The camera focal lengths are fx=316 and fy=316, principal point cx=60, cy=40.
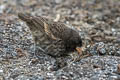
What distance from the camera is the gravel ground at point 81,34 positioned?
16.1ft

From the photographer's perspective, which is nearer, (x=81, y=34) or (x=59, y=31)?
(x=59, y=31)

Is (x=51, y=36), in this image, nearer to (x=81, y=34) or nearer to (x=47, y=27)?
(x=47, y=27)

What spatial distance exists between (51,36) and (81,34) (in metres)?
1.95

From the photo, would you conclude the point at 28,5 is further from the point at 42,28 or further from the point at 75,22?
the point at 42,28

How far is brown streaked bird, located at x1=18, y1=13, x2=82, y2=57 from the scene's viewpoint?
5391 mm

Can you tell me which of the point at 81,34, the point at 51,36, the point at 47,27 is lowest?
the point at 81,34

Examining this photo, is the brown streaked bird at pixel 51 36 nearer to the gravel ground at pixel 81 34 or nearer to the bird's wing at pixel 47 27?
the bird's wing at pixel 47 27

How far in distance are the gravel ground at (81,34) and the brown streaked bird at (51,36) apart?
16 centimetres

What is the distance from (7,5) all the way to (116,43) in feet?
12.1

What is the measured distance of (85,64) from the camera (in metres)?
5.13

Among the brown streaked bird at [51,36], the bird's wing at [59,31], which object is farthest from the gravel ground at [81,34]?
the bird's wing at [59,31]

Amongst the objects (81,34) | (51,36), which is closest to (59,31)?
(51,36)

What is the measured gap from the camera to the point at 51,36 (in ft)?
17.8

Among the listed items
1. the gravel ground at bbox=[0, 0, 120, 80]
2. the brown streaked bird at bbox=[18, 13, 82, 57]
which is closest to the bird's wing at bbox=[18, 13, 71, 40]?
the brown streaked bird at bbox=[18, 13, 82, 57]
